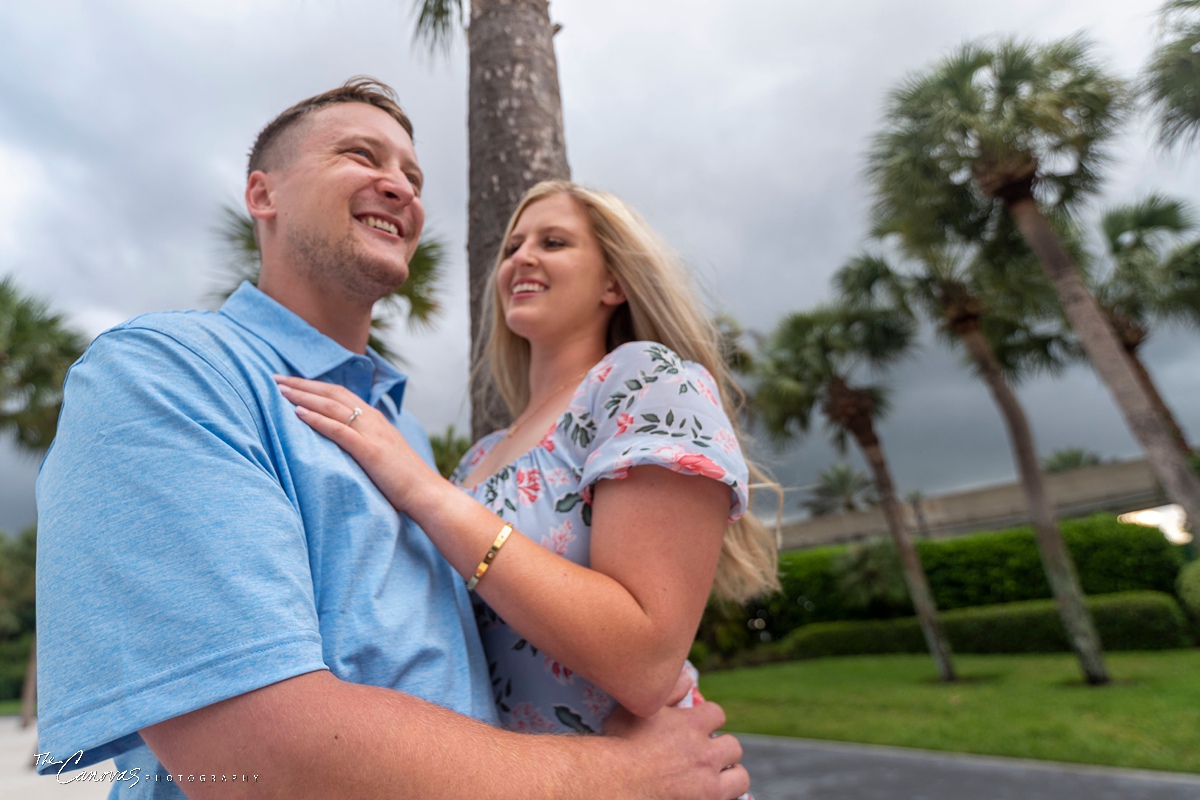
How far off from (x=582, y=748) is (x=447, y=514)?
460 millimetres

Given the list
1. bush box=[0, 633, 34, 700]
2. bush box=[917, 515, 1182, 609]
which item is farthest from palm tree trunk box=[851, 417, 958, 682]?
bush box=[0, 633, 34, 700]

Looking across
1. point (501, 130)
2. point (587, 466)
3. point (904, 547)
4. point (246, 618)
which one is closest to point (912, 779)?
point (904, 547)

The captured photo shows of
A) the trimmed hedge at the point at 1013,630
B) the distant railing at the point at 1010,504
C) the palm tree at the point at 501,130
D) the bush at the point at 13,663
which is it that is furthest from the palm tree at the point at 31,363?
the bush at the point at 13,663

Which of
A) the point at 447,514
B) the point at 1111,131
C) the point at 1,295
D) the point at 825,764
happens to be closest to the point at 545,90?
the point at 447,514

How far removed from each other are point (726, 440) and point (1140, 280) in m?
20.2

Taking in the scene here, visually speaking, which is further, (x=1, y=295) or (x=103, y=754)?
(x=1, y=295)

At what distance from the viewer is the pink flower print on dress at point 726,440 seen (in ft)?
4.77

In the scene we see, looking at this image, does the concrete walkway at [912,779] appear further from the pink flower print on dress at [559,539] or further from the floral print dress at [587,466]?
the pink flower print on dress at [559,539]

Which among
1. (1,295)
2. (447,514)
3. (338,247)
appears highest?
(1,295)

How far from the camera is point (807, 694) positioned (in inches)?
693

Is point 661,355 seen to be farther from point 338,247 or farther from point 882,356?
point 882,356

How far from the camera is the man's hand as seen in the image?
1.37m

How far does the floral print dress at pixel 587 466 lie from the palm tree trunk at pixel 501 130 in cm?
124

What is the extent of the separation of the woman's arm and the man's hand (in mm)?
87
